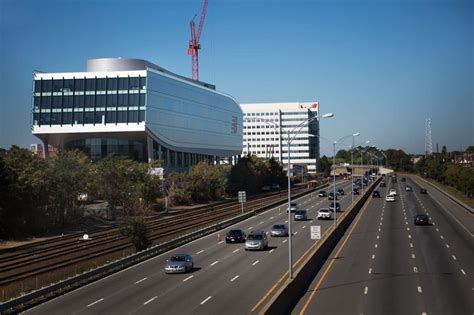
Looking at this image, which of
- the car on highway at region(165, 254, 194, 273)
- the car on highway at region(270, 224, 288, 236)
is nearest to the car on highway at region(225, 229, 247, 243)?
the car on highway at region(270, 224, 288, 236)

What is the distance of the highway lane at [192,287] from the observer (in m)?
23.8

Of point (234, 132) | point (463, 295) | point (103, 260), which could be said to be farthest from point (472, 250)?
point (234, 132)

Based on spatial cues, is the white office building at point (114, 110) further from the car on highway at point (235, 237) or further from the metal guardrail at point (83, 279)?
the car on highway at point (235, 237)

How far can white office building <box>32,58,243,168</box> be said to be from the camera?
107688mm

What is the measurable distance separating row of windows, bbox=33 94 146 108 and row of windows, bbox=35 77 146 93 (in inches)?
58.0

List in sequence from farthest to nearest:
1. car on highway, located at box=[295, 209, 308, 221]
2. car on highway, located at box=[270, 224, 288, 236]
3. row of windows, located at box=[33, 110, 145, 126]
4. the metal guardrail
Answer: row of windows, located at box=[33, 110, 145, 126] < car on highway, located at box=[295, 209, 308, 221] < car on highway, located at box=[270, 224, 288, 236] < the metal guardrail

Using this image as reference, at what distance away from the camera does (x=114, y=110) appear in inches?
4259

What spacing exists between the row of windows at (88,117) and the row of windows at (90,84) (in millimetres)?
4520

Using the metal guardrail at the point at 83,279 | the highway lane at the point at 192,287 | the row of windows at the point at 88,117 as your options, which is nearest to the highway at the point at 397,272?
the highway lane at the point at 192,287

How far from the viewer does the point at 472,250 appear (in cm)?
4003

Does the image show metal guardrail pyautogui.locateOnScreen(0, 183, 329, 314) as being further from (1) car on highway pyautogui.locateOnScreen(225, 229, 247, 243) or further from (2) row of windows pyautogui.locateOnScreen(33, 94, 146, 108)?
(2) row of windows pyautogui.locateOnScreen(33, 94, 146, 108)

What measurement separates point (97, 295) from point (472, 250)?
25921 millimetres

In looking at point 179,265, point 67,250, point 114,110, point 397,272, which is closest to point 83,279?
point 179,265

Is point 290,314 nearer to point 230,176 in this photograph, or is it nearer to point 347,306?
point 347,306
